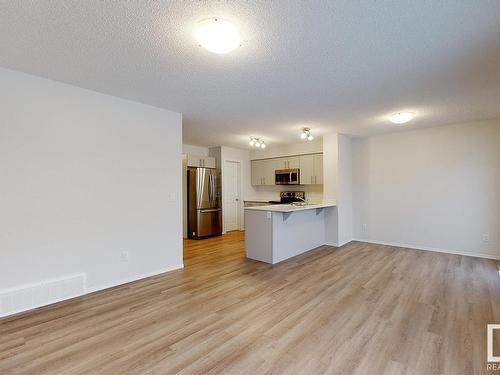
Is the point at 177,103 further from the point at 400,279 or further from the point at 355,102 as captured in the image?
the point at 400,279

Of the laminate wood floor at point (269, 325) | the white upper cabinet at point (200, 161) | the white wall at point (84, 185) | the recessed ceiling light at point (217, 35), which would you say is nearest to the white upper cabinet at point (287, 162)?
the white upper cabinet at point (200, 161)

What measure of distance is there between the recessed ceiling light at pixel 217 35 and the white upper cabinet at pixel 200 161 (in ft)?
15.1

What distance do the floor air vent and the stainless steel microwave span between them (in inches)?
199

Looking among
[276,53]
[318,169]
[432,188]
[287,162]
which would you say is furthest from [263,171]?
[276,53]

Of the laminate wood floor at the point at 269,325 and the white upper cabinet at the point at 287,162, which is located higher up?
the white upper cabinet at the point at 287,162

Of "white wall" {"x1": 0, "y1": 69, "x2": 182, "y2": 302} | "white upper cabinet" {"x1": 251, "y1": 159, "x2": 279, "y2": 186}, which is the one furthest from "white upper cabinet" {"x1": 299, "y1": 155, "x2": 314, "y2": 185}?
"white wall" {"x1": 0, "y1": 69, "x2": 182, "y2": 302}

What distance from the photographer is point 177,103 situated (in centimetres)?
357

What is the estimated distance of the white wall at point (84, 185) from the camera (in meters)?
2.60

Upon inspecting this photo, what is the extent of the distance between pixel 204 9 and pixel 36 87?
225 cm

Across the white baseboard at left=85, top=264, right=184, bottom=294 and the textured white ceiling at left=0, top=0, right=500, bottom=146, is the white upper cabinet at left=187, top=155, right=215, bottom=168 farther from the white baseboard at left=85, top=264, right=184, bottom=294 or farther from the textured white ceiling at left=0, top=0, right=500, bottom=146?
the white baseboard at left=85, top=264, right=184, bottom=294

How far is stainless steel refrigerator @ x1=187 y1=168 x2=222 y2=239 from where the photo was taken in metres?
6.38

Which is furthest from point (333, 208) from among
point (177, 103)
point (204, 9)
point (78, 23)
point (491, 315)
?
point (78, 23)

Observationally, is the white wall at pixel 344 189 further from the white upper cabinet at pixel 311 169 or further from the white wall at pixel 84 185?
the white wall at pixel 84 185

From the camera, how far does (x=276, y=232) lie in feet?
14.2
